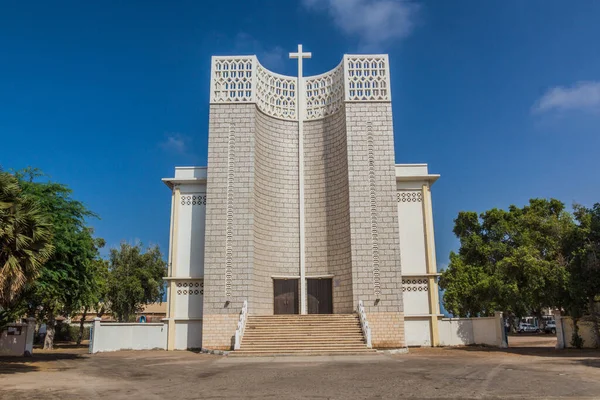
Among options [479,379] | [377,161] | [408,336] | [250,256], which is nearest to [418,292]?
[408,336]

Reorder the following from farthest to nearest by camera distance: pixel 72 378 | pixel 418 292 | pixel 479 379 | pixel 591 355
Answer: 1. pixel 418 292
2. pixel 591 355
3. pixel 72 378
4. pixel 479 379

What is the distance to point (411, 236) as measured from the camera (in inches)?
935

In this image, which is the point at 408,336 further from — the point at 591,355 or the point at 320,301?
the point at 591,355

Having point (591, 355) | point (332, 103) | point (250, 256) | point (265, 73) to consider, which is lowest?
point (591, 355)

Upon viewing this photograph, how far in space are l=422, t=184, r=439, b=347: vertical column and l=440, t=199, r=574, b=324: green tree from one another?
303 centimetres

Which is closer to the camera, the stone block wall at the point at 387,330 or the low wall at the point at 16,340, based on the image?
the low wall at the point at 16,340

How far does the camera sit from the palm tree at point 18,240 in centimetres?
1253

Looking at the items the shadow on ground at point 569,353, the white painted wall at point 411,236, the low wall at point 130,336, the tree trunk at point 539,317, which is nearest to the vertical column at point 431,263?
the white painted wall at point 411,236

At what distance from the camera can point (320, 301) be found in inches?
925

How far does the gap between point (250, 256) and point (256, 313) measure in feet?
8.29

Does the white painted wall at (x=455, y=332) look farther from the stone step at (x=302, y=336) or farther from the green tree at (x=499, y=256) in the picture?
the stone step at (x=302, y=336)

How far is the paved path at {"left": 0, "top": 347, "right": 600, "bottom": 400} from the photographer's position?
9547 mm

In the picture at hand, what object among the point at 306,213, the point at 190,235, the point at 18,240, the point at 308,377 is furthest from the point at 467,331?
the point at 18,240

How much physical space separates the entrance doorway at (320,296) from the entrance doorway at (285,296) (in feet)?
2.09
